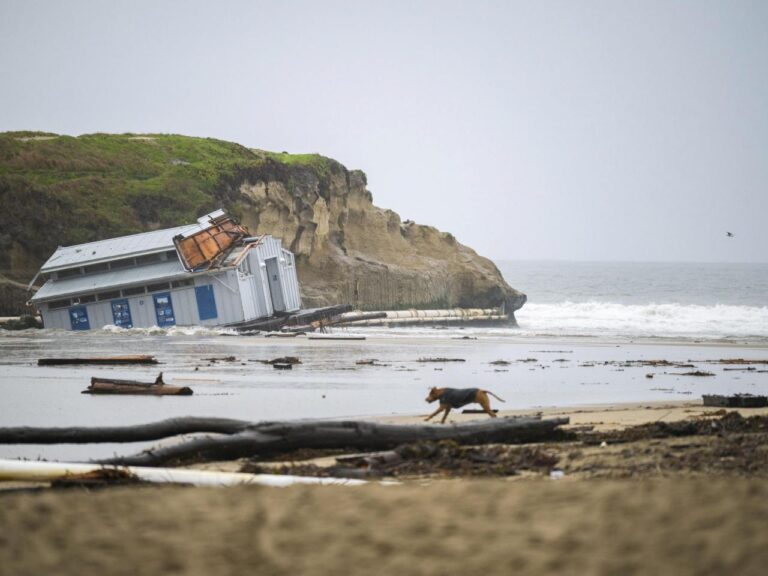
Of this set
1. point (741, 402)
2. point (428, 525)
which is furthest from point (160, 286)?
point (428, 525)

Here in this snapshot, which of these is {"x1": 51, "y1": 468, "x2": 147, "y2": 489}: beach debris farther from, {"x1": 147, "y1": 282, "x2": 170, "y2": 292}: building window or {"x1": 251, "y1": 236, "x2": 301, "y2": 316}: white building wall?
{"x1": 251, "y1": 236, "x2": 301, "y2": 316}: white building wall

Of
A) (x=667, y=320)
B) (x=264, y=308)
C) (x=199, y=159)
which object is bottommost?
(x=667, y=320)

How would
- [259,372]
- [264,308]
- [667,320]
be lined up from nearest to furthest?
[259,372]
[264,308]
[667,320]

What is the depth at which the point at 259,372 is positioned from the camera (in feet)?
70.5

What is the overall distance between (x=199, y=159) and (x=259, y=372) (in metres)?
52.4

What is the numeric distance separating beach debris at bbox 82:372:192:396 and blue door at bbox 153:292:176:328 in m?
29.6

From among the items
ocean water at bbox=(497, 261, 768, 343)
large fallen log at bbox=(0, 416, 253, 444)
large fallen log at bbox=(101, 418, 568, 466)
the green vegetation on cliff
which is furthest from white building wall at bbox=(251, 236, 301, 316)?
large fallen log at bbox=(101, 418, 568, 466)

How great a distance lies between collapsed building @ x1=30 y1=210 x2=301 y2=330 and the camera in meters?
44.6

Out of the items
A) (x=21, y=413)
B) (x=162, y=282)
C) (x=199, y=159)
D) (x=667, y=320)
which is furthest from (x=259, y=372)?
(x=199, y=159)

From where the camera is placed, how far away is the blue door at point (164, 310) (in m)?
45.1

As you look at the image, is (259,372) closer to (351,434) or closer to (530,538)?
(351,434)

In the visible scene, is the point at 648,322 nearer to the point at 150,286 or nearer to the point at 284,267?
the point at 284,267

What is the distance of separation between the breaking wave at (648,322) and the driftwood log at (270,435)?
35849 millimetres

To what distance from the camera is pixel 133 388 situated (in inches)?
618
